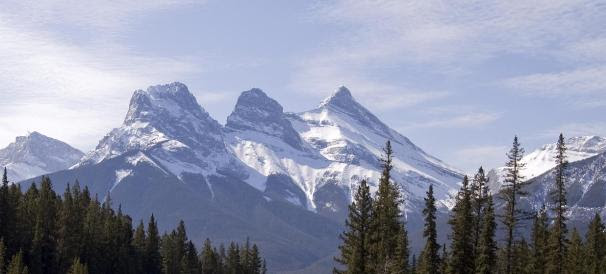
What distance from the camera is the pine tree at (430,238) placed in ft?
269

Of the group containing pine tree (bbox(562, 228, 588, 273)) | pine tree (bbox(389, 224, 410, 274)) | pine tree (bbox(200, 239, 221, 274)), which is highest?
pine tree (bbox(200, 239, 221, 274))

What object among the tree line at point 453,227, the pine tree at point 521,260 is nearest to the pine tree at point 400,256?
the tree line at point 453,227

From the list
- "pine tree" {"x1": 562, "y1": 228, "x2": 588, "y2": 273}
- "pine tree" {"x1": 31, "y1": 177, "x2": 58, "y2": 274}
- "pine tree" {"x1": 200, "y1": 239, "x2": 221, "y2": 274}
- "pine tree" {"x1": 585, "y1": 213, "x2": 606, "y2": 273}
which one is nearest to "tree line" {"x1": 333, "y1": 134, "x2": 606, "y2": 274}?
"pine tree" {"x1": 562, "y1": 228, "x2": 588, "y2": 273}

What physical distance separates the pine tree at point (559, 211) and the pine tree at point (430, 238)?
1057 cm

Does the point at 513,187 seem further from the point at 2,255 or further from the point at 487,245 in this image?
the point at 2,255

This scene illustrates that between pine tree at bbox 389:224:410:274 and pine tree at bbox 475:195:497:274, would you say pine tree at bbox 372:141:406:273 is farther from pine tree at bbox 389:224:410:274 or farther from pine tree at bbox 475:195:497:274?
pine tree at bbox 475:195:497:274

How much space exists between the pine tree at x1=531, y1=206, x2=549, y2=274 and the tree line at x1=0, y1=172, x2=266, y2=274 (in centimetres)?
5263

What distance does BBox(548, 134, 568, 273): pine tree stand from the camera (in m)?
73.4

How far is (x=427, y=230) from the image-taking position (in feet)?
269

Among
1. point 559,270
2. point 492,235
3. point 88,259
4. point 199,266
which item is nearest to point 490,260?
point 492,235

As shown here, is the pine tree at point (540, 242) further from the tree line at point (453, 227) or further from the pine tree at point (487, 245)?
the pine tree at point (487, 245)

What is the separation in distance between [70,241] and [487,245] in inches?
2827

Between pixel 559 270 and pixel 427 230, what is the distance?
13.3 metres

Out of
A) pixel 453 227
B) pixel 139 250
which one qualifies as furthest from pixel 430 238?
pixel 139 250
